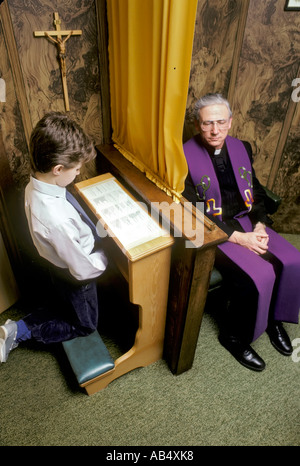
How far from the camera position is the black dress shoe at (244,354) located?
188 cm

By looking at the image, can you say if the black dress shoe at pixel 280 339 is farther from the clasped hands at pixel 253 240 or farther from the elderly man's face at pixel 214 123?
the elderly man's face at pixel 214 123

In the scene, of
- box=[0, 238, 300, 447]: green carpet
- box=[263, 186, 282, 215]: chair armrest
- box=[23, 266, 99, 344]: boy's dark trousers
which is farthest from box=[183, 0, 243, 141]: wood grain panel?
box=[0, 238, 300, 447]: green carpet

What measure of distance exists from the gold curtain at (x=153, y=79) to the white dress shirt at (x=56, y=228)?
0.54m

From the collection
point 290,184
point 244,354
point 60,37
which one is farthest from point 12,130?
point 290,184

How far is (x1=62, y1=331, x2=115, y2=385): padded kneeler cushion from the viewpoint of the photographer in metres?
1.61

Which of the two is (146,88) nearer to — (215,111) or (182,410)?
(215,111)

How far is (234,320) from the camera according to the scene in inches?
76.0

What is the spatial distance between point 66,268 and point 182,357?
85 centimetres

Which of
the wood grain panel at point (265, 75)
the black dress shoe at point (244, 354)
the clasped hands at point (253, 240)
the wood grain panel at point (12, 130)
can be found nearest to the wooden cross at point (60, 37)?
the wood grain panel at point (12, 130)

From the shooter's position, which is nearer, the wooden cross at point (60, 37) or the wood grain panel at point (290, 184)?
the wooden cross at point (60, 37)

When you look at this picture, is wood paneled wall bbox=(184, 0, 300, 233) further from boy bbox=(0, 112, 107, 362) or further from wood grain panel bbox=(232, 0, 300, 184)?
boy bbox=(0, 112, 107, 362)
